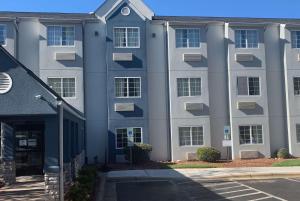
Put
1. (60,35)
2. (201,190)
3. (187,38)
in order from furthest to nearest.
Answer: (187,38) < (60,35) < (201,190)

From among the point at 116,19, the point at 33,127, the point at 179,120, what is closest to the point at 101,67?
the point at 116,19

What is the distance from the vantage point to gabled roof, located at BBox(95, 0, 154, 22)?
30531 mm

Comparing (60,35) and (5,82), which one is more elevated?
(60,35)

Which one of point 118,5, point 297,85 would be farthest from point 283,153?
point 118,5

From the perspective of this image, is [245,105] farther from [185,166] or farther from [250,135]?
[185,166]

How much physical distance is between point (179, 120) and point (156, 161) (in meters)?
3.13

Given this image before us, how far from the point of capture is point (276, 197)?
15023 millimetres

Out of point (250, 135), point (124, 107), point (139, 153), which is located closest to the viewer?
point (139, 153)

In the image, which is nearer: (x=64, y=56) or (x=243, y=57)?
(x=64, y=56)

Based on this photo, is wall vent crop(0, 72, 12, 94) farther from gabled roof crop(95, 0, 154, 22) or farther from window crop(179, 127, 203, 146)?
window crop(179, 127, 203, 146)

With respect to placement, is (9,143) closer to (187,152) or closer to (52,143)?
(52,143)

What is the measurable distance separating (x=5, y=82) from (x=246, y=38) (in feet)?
72.0

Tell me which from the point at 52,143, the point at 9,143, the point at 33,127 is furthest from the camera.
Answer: the point at 33,127

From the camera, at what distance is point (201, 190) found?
56.4ft
